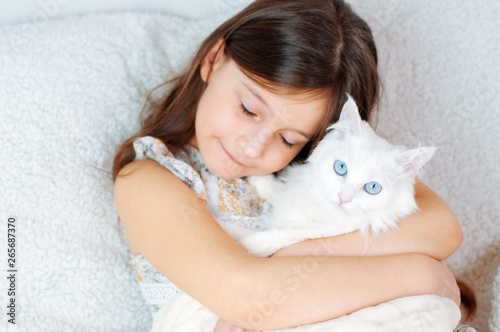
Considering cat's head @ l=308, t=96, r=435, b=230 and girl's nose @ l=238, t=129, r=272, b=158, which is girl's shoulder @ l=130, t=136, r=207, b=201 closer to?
girl's nose @ l=238, t=129, r=272, b=158

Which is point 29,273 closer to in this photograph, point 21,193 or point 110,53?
point 21,193

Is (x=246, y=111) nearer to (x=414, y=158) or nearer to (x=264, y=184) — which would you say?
(x=264, y=184)

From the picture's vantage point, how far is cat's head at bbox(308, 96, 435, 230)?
1.19 meters

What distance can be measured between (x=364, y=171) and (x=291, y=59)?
0.96ft

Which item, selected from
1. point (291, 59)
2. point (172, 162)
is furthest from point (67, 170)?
point (291, 59)

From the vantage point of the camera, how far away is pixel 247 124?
4.19 ft

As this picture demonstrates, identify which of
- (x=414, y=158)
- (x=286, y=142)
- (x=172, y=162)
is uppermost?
(x=414, y=158)

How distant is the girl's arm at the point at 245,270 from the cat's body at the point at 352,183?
0.10 m

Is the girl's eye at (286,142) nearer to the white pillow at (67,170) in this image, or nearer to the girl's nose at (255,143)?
the girl's nose at (255,143)

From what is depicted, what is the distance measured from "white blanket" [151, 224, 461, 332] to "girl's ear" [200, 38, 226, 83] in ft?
1.36
